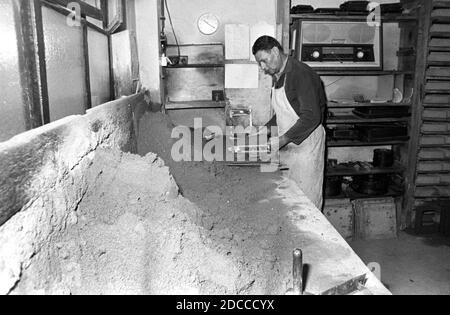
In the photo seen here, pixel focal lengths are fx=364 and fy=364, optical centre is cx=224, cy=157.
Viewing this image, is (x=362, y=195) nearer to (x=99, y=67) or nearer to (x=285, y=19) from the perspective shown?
(x=285, y=19)

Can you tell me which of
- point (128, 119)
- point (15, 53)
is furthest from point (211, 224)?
point (128, 119)

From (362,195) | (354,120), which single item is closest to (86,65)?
(354,120)

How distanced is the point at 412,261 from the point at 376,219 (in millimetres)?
633

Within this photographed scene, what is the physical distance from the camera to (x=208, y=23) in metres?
3.75

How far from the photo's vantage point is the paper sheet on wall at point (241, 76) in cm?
373

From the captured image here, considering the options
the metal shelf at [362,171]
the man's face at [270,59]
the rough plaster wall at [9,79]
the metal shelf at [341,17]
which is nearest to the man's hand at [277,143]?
the man's face at [270,59]

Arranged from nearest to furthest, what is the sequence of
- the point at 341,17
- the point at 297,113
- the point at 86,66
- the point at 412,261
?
the point at 86,66, the point at 297,113, the point at 412,261, the point at 341,17

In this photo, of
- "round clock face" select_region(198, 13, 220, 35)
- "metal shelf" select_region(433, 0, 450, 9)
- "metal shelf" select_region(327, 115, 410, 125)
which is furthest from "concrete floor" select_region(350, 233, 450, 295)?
"round clock face" select_region(198, 13, 220, 35)

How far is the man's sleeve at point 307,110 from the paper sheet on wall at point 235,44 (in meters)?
1.16

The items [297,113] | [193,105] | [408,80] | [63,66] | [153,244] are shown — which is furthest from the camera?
[408,80]

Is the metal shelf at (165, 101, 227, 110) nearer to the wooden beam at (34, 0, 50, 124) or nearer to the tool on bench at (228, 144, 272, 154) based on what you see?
the tool on bench at (228, 144, 272, 154)

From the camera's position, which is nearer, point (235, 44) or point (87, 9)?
point (87, 9)
